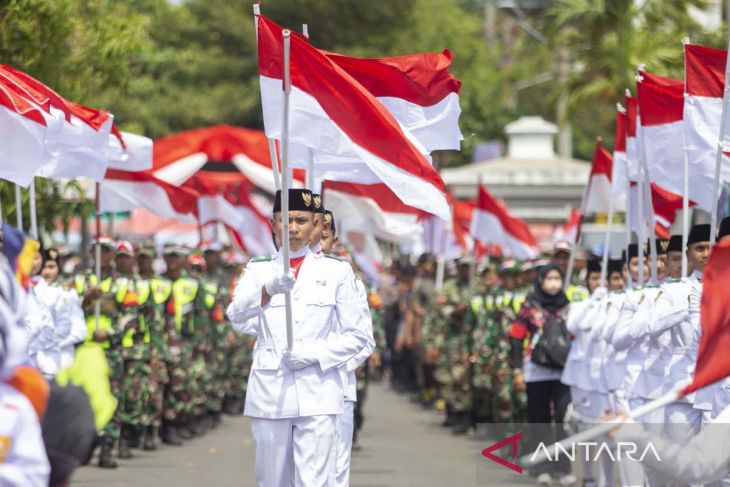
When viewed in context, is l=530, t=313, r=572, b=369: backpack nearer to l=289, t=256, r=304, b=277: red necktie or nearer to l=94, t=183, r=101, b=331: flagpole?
l=94, t=183, r=101, b=331: flagpole

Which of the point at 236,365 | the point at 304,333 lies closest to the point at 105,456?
the point at 304,333

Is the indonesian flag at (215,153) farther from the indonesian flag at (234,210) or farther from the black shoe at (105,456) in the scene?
the black shoe at (105,456)

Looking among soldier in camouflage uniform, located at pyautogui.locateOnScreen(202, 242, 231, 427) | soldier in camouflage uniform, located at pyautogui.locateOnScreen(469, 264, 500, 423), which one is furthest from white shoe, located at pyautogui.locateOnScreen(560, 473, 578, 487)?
soldier in camouflage uniform, located at pyautogui.locateOnScreen(202, 242, 231, 427)

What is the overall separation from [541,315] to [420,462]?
2624 mm

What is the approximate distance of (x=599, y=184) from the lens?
16.4 metres

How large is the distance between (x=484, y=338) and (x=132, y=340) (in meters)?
4.22

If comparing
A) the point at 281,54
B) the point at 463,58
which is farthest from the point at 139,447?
the point at 463,58

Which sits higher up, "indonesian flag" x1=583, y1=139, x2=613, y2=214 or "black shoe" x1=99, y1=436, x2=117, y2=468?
"indonesian flag" x1=583, y1=139, x2=613, y2=214

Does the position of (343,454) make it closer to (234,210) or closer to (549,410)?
(549,410)

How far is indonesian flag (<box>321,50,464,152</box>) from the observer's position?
36.5ft

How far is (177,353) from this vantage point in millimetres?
18031

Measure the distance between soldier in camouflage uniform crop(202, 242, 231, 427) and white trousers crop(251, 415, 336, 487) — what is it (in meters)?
10.1

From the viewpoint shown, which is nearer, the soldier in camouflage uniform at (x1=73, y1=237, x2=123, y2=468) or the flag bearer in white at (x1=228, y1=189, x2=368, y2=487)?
the flag bearer in white at (x1=228, y1=189, x2=368, y2=487)

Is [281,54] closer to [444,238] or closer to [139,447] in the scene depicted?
[139,447]
